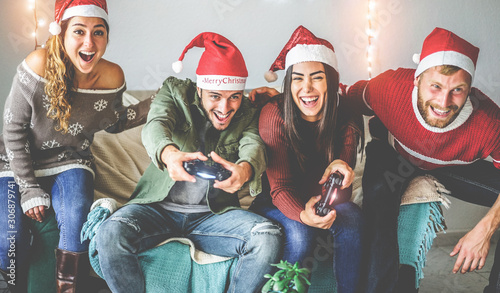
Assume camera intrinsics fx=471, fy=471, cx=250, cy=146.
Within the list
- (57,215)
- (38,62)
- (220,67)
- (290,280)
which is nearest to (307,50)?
(220,67)

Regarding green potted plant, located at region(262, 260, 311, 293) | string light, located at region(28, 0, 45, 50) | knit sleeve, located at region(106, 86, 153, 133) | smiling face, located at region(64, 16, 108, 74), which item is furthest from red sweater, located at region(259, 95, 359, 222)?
string light, located at region(28, 0, 45, 50)

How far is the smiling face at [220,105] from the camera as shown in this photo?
158cm

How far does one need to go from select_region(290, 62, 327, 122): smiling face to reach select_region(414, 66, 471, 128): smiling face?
36cm

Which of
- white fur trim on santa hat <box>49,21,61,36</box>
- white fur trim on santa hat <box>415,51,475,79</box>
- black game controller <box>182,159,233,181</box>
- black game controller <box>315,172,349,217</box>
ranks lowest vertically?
black game controller <box>315,172,349,217</box>

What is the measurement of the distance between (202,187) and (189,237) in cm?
17

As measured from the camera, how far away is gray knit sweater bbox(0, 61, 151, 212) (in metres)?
1.57

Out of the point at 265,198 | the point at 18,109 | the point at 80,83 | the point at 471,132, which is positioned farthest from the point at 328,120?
the point at 18,109

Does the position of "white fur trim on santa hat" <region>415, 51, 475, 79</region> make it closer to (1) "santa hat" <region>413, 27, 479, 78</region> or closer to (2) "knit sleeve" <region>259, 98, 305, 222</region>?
(1) "santa hat" <region>413, 27, 479, 78</region>

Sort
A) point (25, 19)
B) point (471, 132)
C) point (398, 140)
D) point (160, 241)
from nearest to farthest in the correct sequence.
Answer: point (160, 241) < point (471, 132) < point (398, 140) < point (25, 19)

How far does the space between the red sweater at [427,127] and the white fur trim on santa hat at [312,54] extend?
0.84 feet

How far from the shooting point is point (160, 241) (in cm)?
151

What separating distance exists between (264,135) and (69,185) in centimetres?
70

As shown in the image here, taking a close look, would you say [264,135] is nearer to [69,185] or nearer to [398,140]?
[398,140]

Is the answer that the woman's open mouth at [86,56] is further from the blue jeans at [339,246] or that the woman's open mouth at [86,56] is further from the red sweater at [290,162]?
the blue jeans at [339,246]
